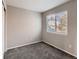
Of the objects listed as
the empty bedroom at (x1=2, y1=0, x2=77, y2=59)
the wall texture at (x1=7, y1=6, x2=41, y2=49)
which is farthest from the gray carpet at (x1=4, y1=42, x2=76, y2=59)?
the wall texture at (x1=7, y1=6, x2=41, y2=49)

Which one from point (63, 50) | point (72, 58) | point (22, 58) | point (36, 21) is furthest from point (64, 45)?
point (36, 21)

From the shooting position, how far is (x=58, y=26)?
321 cm

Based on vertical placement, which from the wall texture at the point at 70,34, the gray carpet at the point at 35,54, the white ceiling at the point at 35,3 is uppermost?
the white ceiling at the point at 35,3

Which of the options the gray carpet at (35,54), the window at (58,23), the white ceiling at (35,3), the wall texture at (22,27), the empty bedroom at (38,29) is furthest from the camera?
the wall texture at (22,27)

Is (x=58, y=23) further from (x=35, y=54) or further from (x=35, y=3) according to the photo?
(x=35, y=54)

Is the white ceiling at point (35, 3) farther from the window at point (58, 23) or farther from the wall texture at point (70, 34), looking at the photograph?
the window at point (58, 23)

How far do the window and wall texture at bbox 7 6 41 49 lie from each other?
0.98 metres

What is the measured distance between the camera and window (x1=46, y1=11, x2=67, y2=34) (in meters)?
2.83

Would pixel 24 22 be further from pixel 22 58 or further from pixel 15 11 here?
pixel 22 58

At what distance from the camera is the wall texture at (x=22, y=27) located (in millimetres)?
2994

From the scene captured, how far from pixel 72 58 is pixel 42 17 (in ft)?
11.1

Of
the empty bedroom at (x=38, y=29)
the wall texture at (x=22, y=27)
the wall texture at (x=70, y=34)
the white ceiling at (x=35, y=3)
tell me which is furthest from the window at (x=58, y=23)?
the wall texture at (x=22, y=27)

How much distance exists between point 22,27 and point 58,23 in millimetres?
2295

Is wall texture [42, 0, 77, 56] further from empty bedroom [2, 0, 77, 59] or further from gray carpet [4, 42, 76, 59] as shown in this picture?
gray carpet [4, 42, 76, 59]
